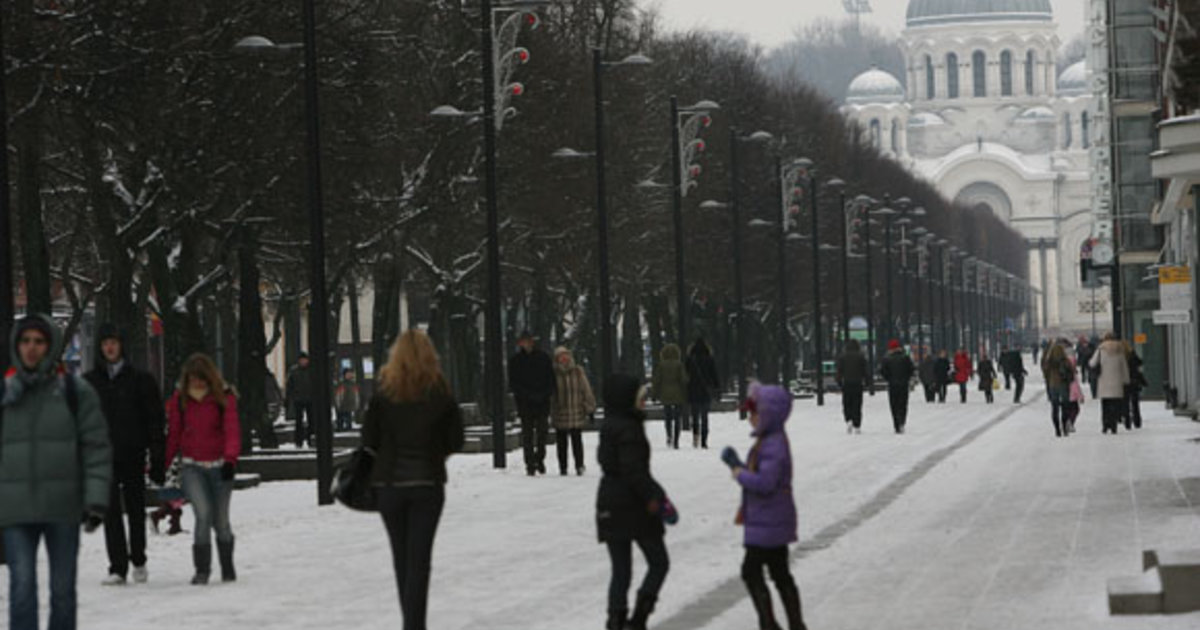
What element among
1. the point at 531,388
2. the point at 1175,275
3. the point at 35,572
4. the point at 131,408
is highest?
the point at 1175,275

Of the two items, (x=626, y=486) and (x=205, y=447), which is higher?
(x=205, y=447)

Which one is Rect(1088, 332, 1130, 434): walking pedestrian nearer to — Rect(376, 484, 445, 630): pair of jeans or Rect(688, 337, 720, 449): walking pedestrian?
Rect(688, 337, 720, 449): walking pedestrian

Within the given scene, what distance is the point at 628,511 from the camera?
46.5 ft

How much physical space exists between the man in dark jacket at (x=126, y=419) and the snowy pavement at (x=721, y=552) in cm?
60

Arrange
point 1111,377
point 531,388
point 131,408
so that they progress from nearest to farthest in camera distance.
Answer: point 131,408, point 531,388, point 1111,377

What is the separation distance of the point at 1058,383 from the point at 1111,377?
1.49 metres

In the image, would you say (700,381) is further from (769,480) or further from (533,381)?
(769,480)

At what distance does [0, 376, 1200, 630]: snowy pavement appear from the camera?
16.1m

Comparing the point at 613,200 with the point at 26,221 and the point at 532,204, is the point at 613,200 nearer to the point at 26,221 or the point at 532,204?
the point at 532,204

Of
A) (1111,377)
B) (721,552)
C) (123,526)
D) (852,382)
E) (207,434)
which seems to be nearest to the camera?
(207,434)

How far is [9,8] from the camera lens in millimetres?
26203

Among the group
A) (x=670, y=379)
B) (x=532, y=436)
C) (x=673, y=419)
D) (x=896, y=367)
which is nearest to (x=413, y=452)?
(x=532, y=436)

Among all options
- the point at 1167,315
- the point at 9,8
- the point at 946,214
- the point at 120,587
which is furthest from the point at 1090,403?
the point at 946,214

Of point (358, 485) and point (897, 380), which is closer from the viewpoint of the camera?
point (358, 485)
